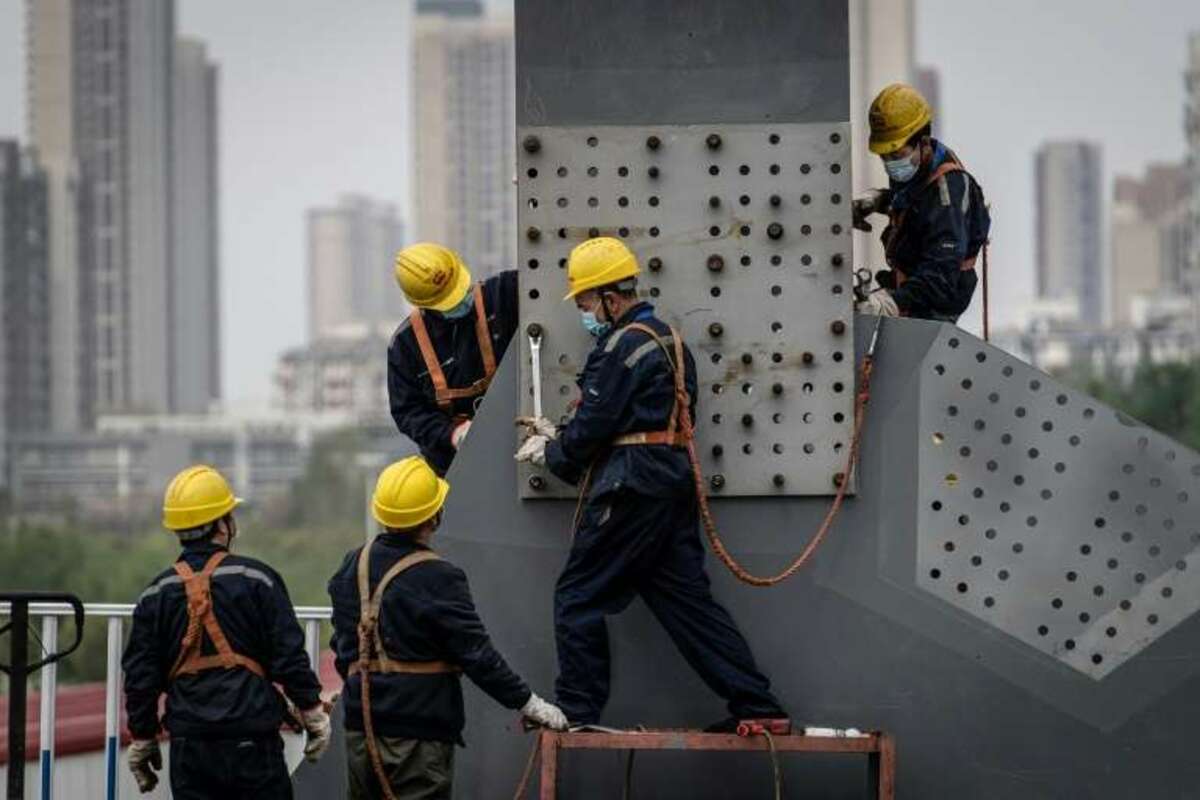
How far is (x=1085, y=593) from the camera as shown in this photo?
861cm

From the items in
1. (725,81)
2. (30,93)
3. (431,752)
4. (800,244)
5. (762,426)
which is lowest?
(431,752)

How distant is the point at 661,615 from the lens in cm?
849

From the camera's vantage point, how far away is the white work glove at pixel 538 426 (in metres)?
8.55

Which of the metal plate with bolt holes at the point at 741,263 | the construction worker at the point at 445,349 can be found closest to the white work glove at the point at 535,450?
the metal plate with bolt holes at the point at 741,263

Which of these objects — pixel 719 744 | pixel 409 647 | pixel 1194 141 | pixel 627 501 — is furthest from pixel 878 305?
pixel 1194 141

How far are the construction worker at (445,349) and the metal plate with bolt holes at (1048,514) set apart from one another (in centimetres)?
203

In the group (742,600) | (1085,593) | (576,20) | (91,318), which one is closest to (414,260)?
(576,20)

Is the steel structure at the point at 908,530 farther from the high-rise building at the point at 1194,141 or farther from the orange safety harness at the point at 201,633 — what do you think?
the high-rise building at the point at 1194,141

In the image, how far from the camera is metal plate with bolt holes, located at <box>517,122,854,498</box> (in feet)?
28.2

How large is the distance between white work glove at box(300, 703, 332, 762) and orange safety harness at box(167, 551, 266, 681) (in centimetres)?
26

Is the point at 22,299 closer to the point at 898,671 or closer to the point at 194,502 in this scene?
the point at 194,502

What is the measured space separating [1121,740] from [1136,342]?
175 m

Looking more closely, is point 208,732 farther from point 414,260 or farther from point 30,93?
point 30,93

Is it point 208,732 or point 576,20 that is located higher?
point 576,20
